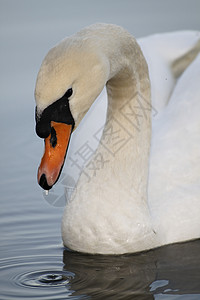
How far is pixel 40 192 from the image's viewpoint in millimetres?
7137

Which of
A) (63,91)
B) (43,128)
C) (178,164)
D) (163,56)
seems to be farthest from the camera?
(163,56)

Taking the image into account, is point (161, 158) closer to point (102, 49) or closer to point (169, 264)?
point (169, 264)

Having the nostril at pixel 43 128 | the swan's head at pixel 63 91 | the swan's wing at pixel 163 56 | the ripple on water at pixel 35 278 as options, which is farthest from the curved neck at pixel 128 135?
the swan's wing at pixel 163 56

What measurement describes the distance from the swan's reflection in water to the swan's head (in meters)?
0.77

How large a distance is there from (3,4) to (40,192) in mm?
5236

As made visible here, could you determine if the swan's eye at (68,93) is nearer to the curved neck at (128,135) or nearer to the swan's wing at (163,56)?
the curved neck at (128,135)

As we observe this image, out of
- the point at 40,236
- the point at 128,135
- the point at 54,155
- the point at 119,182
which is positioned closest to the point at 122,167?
the point at 119,182

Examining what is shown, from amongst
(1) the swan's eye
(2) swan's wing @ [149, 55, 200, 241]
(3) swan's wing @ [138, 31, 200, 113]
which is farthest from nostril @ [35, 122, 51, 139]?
(3) swan's wing @ [138, 31, 200, 113]

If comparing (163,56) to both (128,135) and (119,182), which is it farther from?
(119,182)

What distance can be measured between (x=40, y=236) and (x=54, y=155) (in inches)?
48.7

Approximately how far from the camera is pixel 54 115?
4930mm

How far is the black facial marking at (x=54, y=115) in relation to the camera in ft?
16.0

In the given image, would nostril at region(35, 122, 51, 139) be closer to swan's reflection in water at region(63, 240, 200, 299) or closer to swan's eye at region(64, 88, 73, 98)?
Result: swan's eye at region(64, 88, 73, 98)

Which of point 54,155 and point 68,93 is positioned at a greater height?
point 68,93
